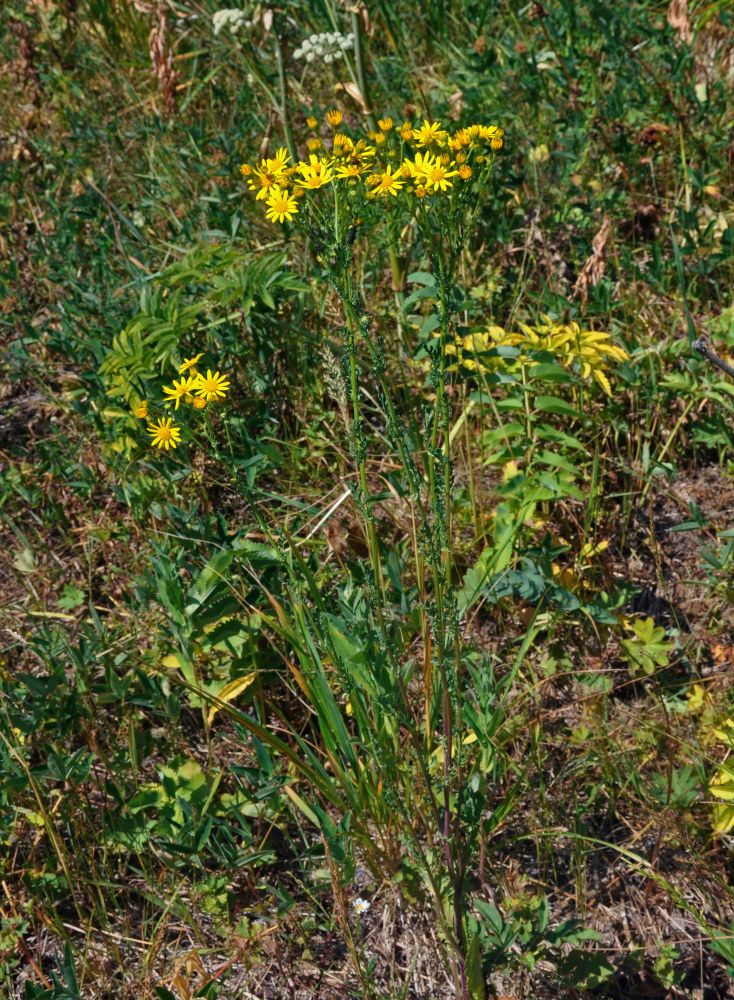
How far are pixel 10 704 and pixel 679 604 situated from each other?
1715 millimetres

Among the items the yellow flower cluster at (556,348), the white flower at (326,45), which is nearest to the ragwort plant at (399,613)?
the yellow flower cluster at (556,348)

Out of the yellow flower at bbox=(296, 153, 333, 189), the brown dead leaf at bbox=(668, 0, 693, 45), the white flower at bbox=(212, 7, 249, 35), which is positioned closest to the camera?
the yellow flower at bbox=(296, 153, 333, 189)

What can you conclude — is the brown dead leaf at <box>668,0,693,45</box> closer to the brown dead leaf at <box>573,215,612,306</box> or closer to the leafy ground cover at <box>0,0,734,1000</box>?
the leafy ground cover at <box>0,0,734,1000</box>

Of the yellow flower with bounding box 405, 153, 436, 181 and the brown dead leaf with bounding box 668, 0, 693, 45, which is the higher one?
the yellow flower with bounding box 405, 153, 436, 181

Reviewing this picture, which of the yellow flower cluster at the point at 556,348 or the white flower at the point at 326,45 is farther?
the white flower at the point at 326,45

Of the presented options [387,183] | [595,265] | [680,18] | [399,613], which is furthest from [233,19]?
[399,613]

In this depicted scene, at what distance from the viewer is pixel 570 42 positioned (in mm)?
3375

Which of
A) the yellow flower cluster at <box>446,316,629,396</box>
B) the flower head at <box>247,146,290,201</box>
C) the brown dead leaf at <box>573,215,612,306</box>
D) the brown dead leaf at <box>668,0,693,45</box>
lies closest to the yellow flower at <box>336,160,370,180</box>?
the flower head at <box>247,146,290,201</box>

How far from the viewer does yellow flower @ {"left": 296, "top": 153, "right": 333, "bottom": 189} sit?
4.42ft

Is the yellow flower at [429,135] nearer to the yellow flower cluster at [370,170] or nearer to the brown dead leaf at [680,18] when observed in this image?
the yellow flower cluster at [370,170]

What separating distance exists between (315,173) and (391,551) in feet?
3.33

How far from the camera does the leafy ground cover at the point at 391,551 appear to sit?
1.64m

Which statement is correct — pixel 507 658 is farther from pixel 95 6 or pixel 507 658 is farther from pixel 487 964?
pixel 95 6

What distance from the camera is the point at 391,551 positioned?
2137 millimetres
